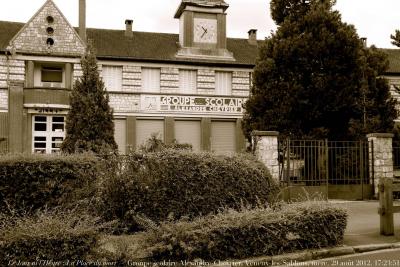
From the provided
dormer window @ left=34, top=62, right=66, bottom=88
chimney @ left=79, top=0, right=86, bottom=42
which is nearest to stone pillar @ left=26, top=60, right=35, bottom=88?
dormer window @ left=34, top=62, right=66, bottom=88

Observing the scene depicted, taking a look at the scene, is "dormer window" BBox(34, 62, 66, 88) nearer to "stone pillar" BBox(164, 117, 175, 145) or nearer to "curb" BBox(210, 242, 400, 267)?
"stone pillar" BBox(164, 117, 175, 145)

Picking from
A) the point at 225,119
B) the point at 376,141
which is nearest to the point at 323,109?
the point at 376,141

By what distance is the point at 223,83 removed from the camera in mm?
28703

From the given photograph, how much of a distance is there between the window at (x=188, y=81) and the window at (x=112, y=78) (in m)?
3.42

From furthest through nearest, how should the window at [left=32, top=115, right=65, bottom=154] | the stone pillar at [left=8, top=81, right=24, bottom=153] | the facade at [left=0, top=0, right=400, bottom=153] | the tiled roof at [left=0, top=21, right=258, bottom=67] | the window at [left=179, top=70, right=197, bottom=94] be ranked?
the window at [left=179, top=70, right=197, bottom=94], the tiled roof at [left=0, top=21, right=258, bottom=67], the window at [left=32, top=115, right=65, bottom=154], the facade at [left=0, top=0, right=400, bottom=153], the stone pillar at [left=8, top=81, right=24, bottom=153]

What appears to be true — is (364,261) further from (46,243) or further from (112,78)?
(112,78)

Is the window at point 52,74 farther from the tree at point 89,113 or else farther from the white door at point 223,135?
the white door at point 223,135

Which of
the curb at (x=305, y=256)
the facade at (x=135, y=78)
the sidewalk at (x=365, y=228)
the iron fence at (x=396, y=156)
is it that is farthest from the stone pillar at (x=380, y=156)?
the facade at (x=135, y=78)

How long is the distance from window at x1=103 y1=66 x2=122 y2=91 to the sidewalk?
16.2 meters

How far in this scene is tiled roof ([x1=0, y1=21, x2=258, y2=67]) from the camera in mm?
27250

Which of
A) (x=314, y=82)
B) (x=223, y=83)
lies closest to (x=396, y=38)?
(x=314, y=82)

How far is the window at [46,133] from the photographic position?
82.6 feet

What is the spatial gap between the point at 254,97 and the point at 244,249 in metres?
11.3

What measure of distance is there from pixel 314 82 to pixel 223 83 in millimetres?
11458
